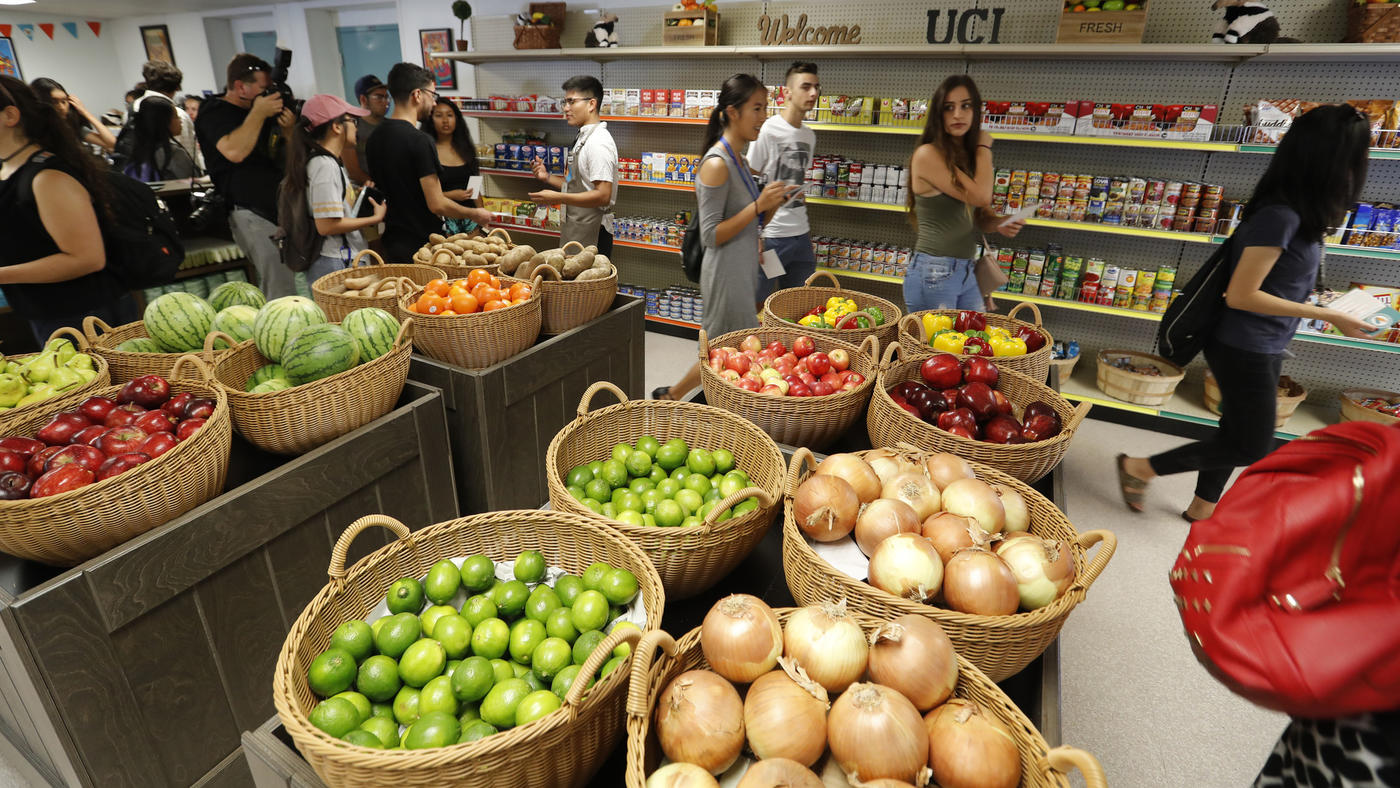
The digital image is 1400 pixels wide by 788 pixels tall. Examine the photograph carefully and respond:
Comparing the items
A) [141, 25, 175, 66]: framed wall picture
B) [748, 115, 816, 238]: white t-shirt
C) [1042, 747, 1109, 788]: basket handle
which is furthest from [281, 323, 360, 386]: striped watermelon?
[141, 25, 175, 66]: framed wall picture

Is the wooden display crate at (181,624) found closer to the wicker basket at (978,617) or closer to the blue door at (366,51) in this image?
the wicker basket at (978,617)

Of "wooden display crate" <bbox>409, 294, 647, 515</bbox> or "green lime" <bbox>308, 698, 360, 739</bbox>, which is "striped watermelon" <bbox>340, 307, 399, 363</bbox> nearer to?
"wooden display crate" <bbox>409, 294, 647, 515</bbox>

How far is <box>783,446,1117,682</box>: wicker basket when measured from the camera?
3.51 ft

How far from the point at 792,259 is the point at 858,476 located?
9.61 ft

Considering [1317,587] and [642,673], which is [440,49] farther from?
[1317,587]

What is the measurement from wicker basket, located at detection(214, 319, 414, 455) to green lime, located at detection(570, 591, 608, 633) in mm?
1053

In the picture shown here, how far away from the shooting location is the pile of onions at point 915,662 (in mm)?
927

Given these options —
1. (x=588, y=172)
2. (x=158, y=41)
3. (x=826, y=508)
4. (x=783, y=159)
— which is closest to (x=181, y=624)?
(x=826, y=508)

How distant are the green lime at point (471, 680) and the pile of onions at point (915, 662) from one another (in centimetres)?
59

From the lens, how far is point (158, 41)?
10.7 m

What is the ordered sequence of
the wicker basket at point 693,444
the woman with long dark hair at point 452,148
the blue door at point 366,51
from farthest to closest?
1. the blue door at point 366,51
2. the woman with long dark hair at point 452,148
3. the wicker basket at point 693,444

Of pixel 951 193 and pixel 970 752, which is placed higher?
pixel 951 193

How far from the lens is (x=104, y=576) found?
134 centimetres

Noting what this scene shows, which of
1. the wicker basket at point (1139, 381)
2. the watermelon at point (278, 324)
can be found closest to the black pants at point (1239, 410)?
the wicker basket at point (1139, 381)
